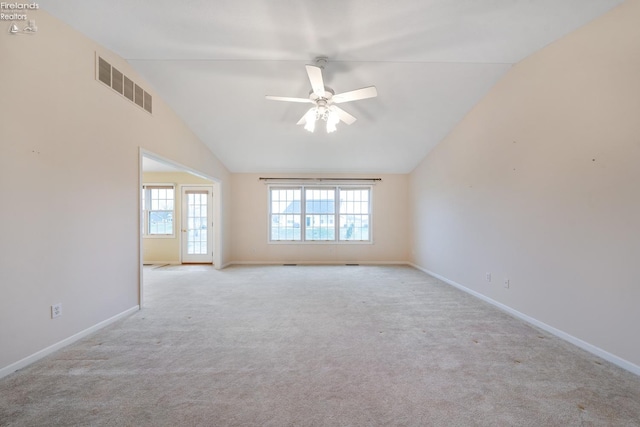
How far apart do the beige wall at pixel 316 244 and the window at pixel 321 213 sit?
21 cm

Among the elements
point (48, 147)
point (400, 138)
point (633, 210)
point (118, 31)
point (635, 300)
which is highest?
point (118, 31)

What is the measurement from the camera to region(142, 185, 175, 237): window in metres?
6.57

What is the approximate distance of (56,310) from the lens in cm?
225

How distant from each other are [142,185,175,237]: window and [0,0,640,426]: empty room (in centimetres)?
290

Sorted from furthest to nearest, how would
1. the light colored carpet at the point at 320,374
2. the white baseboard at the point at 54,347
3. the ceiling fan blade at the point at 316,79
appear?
the ceiling fan blade at the point at 316,79
the white baseboard at the point at 54,347
the light colored carpet at the point at 320,374

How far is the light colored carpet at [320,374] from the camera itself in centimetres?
153

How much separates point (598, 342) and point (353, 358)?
2.17 m

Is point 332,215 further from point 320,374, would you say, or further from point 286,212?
point 320,374

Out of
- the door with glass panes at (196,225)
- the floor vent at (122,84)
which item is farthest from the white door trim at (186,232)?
the floor vent at (122,84)

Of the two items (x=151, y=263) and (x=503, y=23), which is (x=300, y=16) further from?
(x=151, y=263)

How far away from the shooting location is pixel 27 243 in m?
2.02

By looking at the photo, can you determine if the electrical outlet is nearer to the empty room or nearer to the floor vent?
the empty room

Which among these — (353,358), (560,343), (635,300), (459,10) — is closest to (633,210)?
(635,300)

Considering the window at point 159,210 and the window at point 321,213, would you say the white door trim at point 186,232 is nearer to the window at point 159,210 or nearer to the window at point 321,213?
the window at point 159,210
